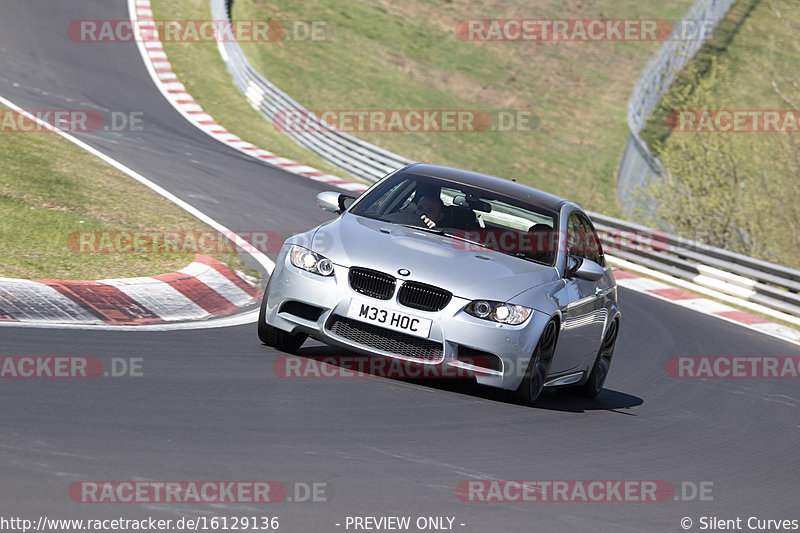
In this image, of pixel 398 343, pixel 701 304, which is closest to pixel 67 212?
pixel 398 343

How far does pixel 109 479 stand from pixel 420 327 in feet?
9.49

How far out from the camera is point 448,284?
291 inches

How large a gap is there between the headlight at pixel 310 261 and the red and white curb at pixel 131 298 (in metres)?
1.37

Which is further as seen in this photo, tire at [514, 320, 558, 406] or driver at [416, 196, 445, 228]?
driver at [416, 196, 445, 228]

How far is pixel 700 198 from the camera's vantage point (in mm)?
23156

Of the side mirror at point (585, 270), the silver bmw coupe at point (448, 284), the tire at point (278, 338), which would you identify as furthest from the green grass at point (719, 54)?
the tire at point (278, 338)

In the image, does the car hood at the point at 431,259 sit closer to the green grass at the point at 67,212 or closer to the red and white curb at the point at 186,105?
the green grass at the point at 67,212

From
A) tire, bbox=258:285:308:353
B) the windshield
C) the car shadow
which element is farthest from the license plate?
the windshield

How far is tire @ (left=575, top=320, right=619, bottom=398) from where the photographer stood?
9.27m

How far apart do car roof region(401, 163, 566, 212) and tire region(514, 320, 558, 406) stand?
1362 millimetres

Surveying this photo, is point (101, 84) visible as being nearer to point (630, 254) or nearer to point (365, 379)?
point (630, 254)

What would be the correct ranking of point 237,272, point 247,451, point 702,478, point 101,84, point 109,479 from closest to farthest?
point 109,479
point 247,451
point 702,478
point 237,272
point 101,84

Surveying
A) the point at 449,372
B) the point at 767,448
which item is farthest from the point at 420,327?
the point at 767,448

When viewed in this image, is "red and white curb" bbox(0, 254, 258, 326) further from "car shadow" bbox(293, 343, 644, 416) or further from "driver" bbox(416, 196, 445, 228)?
"driver" bbox(416, 196, 445, 228)
